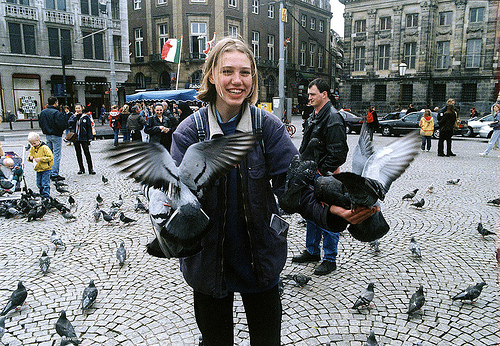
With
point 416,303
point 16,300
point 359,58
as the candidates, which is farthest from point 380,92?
point 16,300

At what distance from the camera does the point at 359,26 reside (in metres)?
42.6

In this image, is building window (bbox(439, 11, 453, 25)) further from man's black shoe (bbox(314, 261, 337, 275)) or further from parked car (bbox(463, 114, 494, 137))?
man's black shoe (bbox(314, 261, 337, 275))

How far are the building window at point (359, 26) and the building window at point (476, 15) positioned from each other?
10.8m

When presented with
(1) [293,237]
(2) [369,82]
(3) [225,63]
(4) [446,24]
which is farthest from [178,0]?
(3) [225,63]

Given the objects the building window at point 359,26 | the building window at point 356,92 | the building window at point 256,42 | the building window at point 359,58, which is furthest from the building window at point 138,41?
the building window at point 356,92

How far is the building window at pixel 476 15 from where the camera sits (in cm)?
3531

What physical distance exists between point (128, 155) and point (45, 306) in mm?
3201

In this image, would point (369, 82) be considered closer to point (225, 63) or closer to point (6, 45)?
point (6, 45)

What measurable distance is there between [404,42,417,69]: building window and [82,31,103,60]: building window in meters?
32.3

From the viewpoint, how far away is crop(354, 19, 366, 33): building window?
139 feet

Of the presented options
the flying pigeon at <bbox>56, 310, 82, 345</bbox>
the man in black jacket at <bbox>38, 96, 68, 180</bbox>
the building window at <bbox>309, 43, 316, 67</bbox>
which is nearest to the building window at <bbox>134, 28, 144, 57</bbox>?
the building window at <bbox>309, 43, 316, 67</bbox>

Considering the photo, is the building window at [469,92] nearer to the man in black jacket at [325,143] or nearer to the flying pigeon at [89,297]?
the man in black jacket at [325,143]

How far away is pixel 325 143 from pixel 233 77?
7.87ft

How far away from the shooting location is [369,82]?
42.3m
